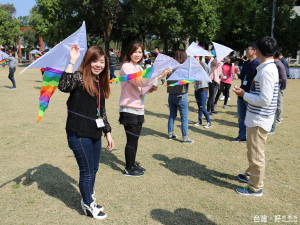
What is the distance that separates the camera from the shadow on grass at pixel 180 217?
10.1 feet

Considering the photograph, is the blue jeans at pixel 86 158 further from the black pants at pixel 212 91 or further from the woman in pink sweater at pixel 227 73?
the woman in pink sweater at pixel 227 73

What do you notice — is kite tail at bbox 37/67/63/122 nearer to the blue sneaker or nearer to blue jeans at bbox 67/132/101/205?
blue jeans at bbox 67/132/101/205

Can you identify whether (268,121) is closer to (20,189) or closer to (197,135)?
(197,135)

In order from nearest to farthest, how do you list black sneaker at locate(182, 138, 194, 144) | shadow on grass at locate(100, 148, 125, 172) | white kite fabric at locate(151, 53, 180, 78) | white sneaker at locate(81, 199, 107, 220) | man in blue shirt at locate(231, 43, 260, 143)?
white sneaker at locate(81, 199, 107, 220), white kite fabric at locate(151, 53, 180, 78), shadow on grass at locate(100, 148, 125, 172), man in blue shirt at locate(231, 43, 260, 143), black sneaker at locate(182, 138, 194, 144)

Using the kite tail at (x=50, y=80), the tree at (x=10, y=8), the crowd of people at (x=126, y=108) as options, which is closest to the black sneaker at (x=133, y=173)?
the crowd of people at (x=126, y=108)

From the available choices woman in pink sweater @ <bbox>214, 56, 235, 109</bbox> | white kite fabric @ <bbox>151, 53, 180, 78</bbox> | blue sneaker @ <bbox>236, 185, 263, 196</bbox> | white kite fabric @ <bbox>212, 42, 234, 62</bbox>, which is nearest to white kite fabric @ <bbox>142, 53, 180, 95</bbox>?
white kite fabric @ <bbox>151, 53, 180, 78</bbox>

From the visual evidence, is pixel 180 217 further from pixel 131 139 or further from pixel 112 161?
pixel 112 161

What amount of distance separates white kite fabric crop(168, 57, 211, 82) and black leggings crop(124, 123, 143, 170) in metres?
1.46

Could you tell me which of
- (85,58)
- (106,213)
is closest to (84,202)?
(106,213)

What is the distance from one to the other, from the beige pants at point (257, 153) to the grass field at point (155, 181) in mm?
284

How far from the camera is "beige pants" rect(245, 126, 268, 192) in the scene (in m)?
3.41

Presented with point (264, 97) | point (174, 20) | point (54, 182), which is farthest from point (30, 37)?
point (264, 97)

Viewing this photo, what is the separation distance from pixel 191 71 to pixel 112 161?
7.18 feet

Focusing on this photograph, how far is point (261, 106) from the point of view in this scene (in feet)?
10.7
